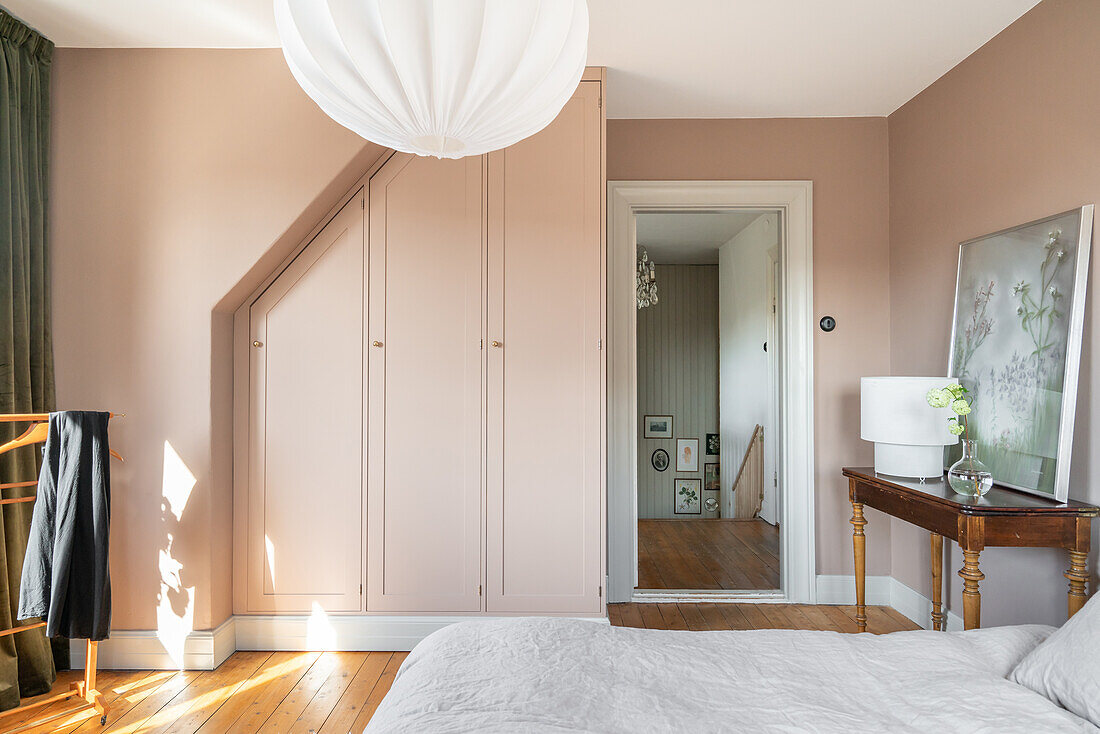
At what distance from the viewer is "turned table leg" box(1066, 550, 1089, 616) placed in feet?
7.14

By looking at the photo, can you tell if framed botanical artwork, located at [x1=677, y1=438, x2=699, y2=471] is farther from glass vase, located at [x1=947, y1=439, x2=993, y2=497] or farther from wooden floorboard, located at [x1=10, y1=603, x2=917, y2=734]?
glass vase, located at [x1=947, y1=439, x2=993, y2=497]

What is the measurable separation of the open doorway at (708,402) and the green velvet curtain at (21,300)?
9.59 feet

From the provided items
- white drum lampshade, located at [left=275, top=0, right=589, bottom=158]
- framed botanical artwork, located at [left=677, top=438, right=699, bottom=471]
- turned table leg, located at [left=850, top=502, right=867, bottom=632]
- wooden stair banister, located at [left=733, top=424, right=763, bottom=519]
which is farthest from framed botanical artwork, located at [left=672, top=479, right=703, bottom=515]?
white drum lampshade, located at [left=275, top=0, right=589, bottom=158]

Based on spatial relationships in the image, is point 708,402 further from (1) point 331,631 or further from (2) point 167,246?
(2) point 167,246

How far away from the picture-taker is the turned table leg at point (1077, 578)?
2.18m

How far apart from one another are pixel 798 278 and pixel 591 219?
1356mm

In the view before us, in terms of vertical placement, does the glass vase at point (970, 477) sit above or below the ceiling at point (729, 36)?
below

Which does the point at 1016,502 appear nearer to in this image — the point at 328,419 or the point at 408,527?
the point at 408,527

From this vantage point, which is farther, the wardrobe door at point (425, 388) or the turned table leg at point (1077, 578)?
the wardrobe door at point (425, 388)

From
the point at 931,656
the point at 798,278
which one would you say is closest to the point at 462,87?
the point at 931,656

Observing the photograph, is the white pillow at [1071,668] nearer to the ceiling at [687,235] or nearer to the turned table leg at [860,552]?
the turned table leg at [860,552]

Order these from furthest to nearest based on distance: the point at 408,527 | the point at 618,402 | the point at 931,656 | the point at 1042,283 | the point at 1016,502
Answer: the point at 618,402 → the point at 408,527 → the point at 1042,283 → the point at 1016,502 → the point at 931,656

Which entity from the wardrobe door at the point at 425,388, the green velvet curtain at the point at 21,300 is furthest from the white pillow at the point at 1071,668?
the green velvet curtain at the point at 21,300

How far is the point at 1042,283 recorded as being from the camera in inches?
97.3
